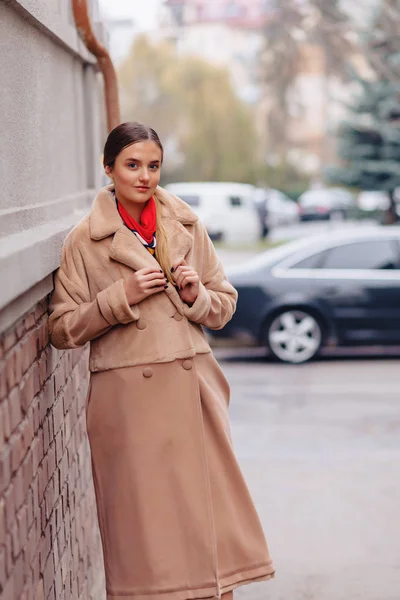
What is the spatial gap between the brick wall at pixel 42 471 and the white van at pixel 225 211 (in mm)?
30195

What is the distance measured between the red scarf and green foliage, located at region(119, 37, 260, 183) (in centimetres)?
4611

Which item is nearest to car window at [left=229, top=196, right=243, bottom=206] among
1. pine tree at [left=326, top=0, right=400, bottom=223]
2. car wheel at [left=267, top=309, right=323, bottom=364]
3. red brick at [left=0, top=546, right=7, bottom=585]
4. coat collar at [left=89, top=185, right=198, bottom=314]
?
pine tree at [left=326, top=0, right=400, bottom=223]

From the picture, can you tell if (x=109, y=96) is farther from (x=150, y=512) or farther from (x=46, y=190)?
(x=150, y=512)

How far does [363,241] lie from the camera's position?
41.9 feet

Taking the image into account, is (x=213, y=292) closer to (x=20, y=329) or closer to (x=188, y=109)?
(x=20, y=329)

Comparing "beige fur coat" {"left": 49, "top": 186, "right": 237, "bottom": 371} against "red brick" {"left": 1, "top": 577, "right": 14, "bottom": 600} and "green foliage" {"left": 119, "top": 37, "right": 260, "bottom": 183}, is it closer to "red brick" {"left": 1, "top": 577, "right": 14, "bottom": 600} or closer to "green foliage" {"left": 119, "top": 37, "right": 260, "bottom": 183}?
"red brick" {"left": 1, "top": 577, "right": 14, "bottom": 600}

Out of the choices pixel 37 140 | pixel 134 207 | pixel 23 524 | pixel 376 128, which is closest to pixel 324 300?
pixel 37 140

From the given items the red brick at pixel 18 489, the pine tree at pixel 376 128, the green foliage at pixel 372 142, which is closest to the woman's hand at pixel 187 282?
the red brick at pixel 18 489

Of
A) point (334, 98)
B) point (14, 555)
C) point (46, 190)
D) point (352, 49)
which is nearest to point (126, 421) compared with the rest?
point (14, 555)

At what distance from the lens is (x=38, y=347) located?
3.45 meters

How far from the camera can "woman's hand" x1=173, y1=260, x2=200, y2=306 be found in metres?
3.48

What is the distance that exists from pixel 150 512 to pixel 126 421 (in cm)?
29

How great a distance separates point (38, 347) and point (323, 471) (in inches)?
169

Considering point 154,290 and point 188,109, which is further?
point 188,109
